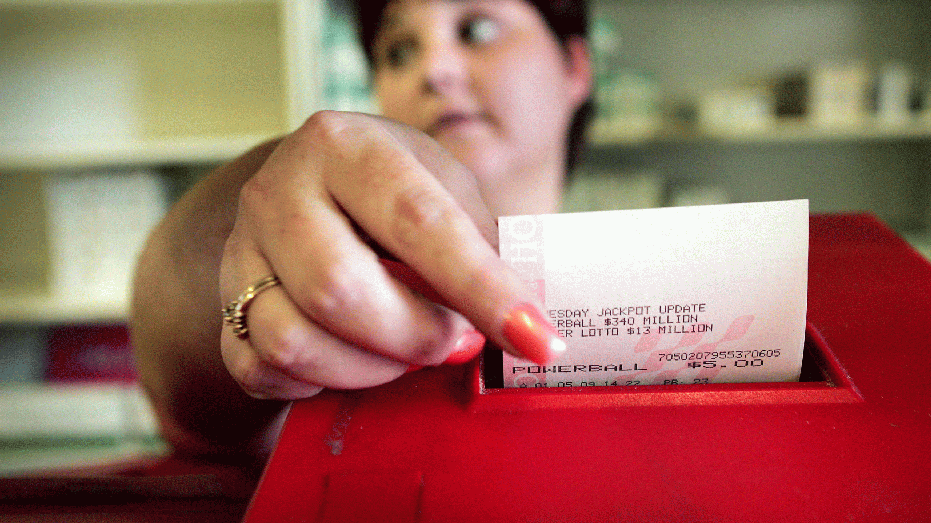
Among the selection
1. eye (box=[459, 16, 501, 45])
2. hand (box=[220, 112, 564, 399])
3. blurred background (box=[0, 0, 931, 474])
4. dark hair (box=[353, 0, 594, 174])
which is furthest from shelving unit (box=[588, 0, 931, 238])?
hand (box=[220, 112, 564, 399])

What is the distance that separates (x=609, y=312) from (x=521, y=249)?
0.23 feet

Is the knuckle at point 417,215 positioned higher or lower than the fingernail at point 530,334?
higher

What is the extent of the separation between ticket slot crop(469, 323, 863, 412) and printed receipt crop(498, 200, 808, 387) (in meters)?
0.01

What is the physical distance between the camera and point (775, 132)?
5.89 ft

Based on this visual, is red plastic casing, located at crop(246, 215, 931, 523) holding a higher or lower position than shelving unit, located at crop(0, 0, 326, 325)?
lower

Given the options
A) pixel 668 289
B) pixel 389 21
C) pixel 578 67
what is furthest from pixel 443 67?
pixel 668 289

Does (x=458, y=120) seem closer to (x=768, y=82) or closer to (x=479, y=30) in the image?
(x=479, y=30)

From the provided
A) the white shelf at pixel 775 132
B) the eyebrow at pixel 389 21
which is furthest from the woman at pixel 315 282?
the white shelf at pixel 775 132

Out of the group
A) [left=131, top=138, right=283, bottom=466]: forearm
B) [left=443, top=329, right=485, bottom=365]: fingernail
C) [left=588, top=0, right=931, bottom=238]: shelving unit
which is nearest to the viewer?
[left=443, top=329, right=485, bottom=365]: fingernail

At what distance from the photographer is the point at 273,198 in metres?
0.35

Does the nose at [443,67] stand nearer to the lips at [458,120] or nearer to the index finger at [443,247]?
the lips at [458,120]

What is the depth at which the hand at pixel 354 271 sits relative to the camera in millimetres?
316

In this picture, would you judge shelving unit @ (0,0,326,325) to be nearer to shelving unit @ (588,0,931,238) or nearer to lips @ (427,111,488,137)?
lips @ (427,111,488,137)

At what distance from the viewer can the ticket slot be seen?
0.37 meters
